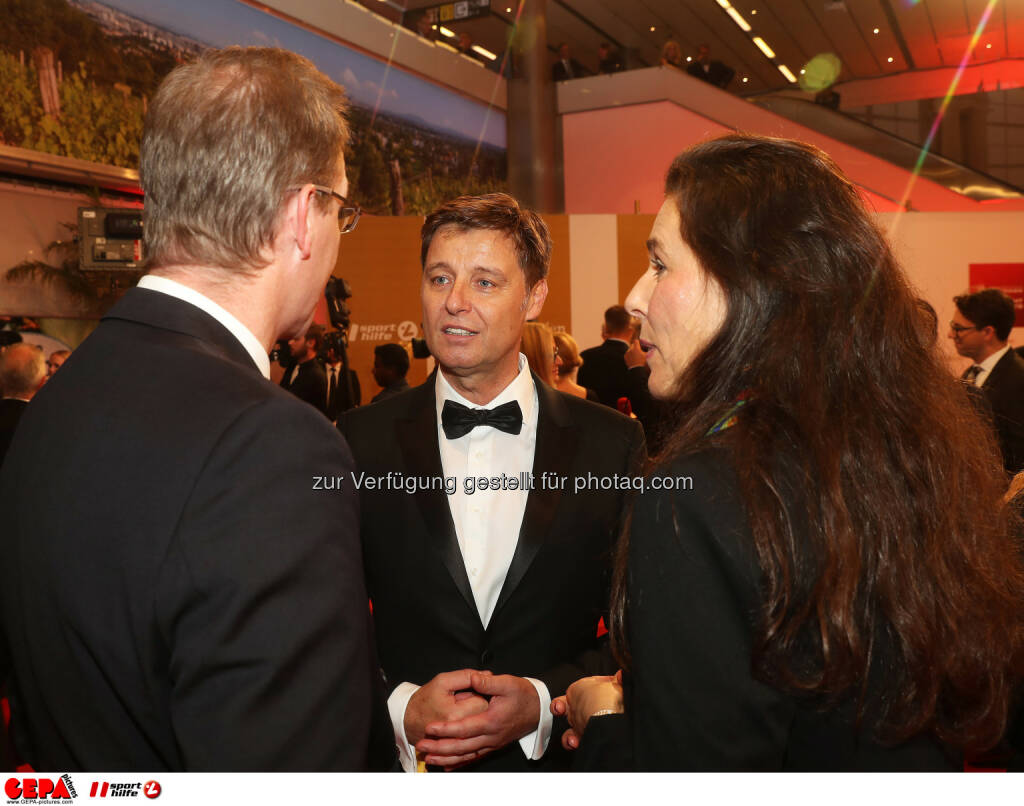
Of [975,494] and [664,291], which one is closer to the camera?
[975,494]

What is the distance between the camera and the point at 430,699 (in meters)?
1.70

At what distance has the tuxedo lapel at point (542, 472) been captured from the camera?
187cm

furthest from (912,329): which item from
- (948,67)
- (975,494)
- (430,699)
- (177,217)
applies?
(948,67)

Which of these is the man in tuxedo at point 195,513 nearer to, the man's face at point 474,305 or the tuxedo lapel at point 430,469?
the tuxedo lapel at point 430,469

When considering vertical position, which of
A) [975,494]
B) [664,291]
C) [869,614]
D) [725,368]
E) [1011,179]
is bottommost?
[869,614]

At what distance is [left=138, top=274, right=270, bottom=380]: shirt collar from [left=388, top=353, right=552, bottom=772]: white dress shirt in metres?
1.00

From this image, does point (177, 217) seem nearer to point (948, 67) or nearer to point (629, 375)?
point (629, 375)

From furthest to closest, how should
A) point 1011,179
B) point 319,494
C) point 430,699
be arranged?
point 1011,179, point 430,699, point 319,494

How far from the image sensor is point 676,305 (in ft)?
4.08

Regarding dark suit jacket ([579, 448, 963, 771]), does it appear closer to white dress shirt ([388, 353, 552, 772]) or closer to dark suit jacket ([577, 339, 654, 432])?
white dress shirt ([388, 353, 552, 772])

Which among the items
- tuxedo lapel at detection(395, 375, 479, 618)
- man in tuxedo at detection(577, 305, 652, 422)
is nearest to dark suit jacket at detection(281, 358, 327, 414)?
man in tuxedo at detection(577, 305, 652, 422)

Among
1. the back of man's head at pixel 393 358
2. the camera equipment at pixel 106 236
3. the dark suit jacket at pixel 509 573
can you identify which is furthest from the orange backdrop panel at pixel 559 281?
the dark suit jacket at pixel 509 573

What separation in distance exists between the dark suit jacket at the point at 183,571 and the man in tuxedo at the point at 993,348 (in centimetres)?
464
